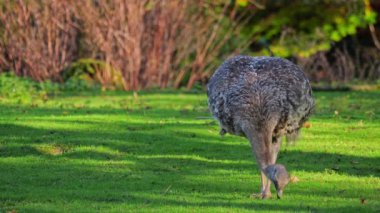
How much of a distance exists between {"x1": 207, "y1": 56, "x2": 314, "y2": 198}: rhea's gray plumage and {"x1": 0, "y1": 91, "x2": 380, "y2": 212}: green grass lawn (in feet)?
2.11

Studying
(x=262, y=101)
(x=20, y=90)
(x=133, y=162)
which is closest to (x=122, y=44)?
(x=20, y=90)

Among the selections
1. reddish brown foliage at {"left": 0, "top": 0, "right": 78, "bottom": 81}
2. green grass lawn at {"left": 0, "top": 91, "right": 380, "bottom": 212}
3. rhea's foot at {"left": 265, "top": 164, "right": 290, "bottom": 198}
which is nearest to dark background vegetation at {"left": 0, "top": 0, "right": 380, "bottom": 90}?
reddish brown foliage at {"left": 0, "top": 0, "right": 78, "bottom": 81}

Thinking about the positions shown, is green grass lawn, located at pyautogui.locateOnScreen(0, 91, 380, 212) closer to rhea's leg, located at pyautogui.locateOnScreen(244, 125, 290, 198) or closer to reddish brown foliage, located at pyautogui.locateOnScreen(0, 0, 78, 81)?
rhea's leg, located at pyautogui.locateOnScreen(244, 125, 290, 198)

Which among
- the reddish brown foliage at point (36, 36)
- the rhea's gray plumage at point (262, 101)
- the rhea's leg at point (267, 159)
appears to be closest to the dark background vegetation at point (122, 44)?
the reddish brown foliage at point (36, 36)

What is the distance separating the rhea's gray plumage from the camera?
10859 mm

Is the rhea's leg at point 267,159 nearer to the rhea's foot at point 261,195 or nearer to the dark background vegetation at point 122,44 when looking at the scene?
the rhea's foot at point 261,195

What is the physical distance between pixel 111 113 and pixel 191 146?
14.9 feet

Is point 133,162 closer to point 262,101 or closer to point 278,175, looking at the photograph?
point 262,101

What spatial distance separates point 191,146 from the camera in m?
15.0

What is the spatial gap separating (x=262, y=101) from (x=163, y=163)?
2.94 metres

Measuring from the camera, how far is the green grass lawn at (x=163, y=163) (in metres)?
10.9

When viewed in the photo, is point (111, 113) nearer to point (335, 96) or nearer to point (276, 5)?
point (335, 96)

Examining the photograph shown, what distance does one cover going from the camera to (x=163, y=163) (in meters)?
13.7

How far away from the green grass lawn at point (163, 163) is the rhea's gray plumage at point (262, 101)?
644 mm
